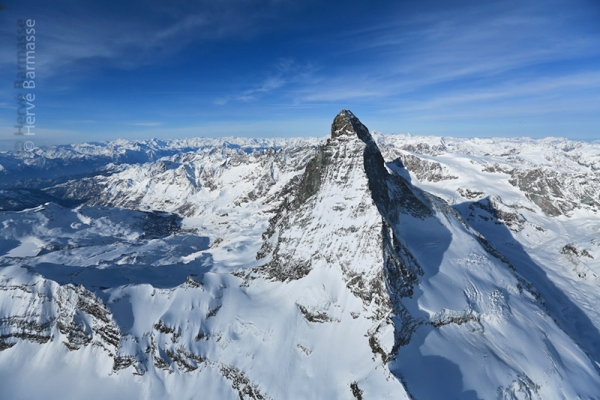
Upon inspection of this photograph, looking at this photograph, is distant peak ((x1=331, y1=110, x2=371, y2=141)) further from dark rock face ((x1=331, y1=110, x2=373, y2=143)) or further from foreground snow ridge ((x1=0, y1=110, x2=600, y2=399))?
foreground snow ridge ((x1=0, y1=110, x2=600, y2=399))

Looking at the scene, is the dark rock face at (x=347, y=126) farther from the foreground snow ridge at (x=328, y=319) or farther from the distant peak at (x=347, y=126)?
the foreground snow ridge at (x=328, y=319)

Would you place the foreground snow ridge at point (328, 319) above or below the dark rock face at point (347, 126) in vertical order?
below

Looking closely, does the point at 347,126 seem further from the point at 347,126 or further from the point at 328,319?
the point at 328,319

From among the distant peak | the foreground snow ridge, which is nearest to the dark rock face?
the distant peak

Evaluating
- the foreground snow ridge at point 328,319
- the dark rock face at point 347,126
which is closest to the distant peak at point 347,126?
the dark rock face at point 347,126

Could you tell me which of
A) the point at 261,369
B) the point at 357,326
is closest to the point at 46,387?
the point at 261,369

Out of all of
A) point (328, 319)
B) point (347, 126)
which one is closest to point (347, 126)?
point (347, 126)

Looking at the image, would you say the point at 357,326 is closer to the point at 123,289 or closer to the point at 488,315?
the point at 488,315

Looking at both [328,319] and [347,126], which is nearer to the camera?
[328,319]
